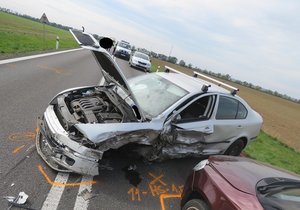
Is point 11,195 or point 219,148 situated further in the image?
point 219,148

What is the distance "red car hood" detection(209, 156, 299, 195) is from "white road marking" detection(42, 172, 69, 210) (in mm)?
2019

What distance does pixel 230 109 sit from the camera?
659 centimetres

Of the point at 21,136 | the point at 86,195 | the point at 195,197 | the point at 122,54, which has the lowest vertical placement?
the point at 122,54

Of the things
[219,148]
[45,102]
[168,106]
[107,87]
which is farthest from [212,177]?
[45,102]

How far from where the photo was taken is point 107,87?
6.43m

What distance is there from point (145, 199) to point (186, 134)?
145 cm

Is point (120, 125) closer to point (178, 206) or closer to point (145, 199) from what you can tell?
point (145, 199)

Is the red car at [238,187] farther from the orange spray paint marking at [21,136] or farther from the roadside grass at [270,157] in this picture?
the roadside grass at [270,157]

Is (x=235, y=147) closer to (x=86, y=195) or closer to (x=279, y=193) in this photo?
(x=279, y=193)

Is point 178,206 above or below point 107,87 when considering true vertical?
below

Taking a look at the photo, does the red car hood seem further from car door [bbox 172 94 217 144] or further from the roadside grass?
the roadside grass

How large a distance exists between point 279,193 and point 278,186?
0.20 m

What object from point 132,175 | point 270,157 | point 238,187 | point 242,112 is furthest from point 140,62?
point 238,187

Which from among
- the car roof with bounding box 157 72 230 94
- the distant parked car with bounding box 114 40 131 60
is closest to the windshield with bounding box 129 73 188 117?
the car roof with bounding box 157 72 230 94
